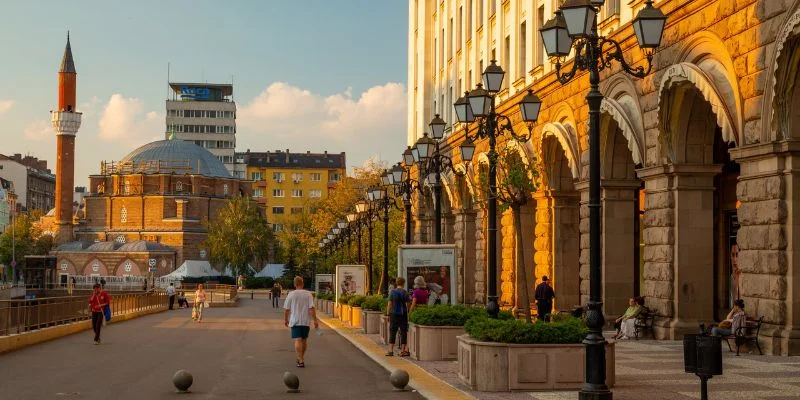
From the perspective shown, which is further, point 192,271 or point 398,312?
point 192,271

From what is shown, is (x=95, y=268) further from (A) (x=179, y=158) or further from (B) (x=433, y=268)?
(B) (x=433, y=268)

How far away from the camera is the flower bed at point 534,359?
15992mm

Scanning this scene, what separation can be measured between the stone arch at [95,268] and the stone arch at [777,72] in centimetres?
13313

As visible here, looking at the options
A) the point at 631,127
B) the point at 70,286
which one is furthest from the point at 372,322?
the point at 70,286

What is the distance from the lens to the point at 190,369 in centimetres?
2127

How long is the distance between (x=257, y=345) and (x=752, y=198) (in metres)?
13.6

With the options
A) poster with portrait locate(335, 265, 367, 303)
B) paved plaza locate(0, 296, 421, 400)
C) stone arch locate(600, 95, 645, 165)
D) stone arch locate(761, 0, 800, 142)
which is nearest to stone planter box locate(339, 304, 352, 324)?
poster with portrait locate(335, 265, 367, 303)

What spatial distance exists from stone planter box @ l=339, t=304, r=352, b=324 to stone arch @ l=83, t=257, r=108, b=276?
10520cm

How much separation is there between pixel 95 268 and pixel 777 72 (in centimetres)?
13466

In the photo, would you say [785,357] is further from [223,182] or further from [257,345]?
[223,182]

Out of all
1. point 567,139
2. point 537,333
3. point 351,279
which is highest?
point 567,139

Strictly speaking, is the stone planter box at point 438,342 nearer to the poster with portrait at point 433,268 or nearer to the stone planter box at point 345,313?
the poster with portrait at point 433,268

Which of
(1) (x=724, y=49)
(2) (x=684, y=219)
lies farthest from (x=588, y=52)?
(2) (x=684, y=219)

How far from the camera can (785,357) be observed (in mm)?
20172
